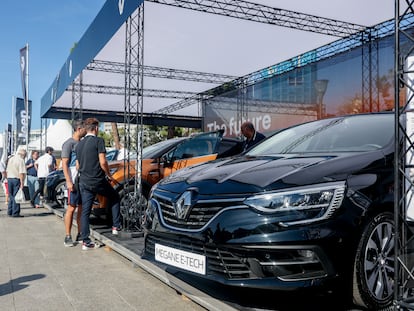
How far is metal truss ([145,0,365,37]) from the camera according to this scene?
29.0 ft

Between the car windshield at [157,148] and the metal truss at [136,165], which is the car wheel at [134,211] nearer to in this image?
the metal truss at [136,165]

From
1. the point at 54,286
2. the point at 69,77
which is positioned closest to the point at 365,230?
the point at 54,286

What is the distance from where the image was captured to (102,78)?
1389cm

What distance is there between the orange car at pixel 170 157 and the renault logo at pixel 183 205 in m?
3.66

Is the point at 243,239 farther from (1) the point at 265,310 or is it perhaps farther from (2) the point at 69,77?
(2) the point at 69,77

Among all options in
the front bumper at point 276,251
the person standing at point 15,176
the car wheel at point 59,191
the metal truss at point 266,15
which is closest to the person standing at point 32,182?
the car wheel at point 59,191

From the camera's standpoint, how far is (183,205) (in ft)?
10.1

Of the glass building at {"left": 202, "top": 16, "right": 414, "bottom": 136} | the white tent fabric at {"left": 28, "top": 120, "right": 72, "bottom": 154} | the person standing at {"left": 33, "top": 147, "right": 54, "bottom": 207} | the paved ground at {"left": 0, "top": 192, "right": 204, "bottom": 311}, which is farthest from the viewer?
the white tent fabric at {"left": 28, "top": 120, "right": 72, "bottom": 154}

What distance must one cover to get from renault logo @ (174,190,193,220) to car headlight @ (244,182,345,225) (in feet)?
1.57

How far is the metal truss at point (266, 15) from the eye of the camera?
8844 mm

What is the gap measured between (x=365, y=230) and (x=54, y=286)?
2913 mm

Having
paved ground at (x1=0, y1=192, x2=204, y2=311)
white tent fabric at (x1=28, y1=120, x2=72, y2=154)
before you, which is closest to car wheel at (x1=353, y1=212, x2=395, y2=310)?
paved ground at (x1=0, y1=192, x2=204, y2=311)

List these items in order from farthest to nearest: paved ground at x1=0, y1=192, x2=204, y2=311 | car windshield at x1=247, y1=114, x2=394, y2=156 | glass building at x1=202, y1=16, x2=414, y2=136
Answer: glass building at x1=202, y1=16, x2=414, y2=136
paved ground at x1=0, y1=192, x2=204, y2=311
car windshield at x1=247, y1=114, x2=394, y2=156

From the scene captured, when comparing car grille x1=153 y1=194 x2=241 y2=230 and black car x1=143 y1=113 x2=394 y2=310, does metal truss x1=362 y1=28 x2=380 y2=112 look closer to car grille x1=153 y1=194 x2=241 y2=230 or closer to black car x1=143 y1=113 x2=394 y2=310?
black car x1=143 y1=113 x2=394 y2=310
